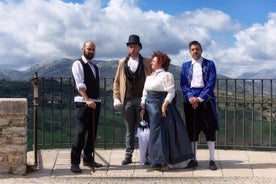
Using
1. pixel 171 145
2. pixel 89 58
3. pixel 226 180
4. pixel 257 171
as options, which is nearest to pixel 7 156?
pixel 89 58

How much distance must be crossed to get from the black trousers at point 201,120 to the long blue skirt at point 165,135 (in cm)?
25

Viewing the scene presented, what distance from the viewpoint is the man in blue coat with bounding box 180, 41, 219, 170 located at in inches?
274

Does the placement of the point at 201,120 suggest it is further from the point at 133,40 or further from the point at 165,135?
the point at 133,40

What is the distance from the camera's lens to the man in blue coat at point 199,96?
6.97 metres

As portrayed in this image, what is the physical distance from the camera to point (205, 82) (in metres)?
7.02

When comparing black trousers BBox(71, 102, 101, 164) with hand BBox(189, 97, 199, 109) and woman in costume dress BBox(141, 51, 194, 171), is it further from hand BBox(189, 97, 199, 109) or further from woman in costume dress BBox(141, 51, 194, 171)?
hand BBox(189, 97, 199, 109)

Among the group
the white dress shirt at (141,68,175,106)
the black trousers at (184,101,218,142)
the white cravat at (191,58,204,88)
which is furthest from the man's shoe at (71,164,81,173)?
the white cravat at (191,58,204,88)

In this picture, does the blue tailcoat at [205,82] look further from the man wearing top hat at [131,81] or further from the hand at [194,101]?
the man wearing top hat at [131,81]

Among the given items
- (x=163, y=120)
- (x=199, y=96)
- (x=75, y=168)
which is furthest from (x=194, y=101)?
(x=75, y=168)

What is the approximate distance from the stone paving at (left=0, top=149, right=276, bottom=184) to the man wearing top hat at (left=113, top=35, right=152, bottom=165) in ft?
2.61

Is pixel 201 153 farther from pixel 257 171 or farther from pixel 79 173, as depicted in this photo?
pixel 79 173

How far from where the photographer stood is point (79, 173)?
6.86 meters

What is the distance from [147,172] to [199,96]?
138 centimetres

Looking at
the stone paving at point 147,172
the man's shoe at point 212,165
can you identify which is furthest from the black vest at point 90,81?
the man's shoe at point 212,165
